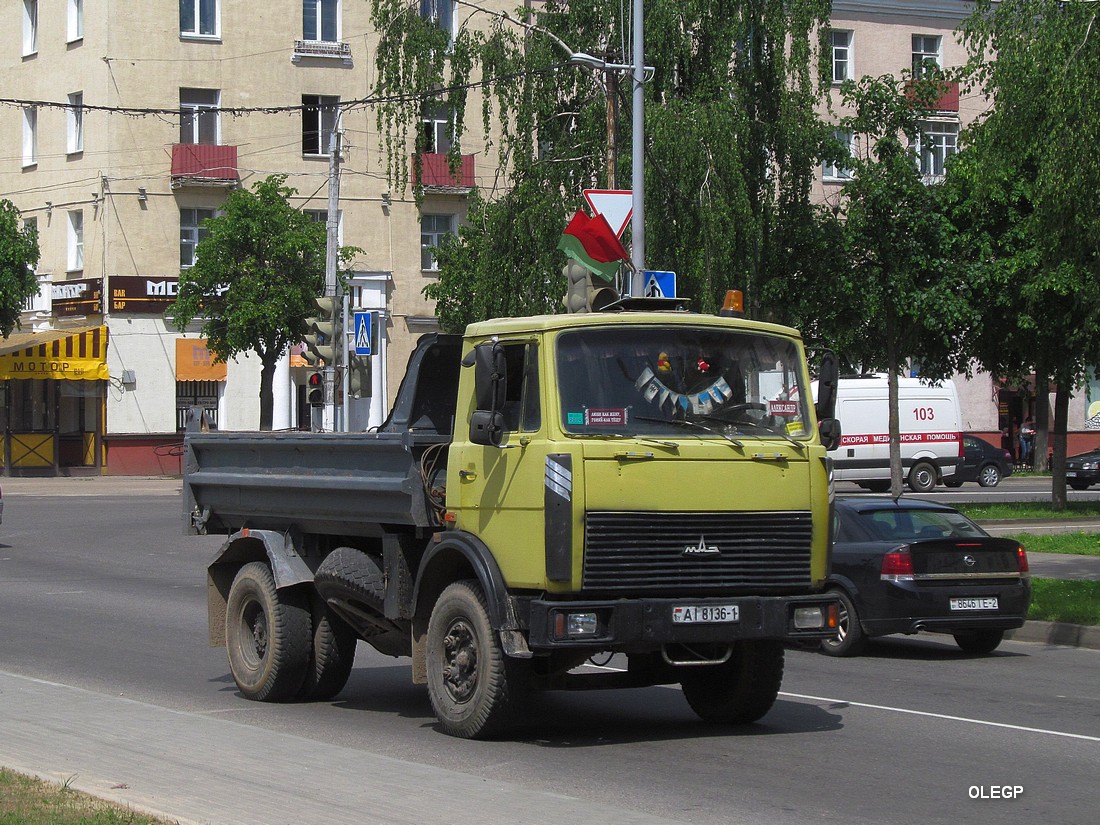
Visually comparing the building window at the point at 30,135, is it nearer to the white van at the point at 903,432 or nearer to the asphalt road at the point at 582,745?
the white van at the point at 903,432

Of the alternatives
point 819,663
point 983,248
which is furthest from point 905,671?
point 983,248

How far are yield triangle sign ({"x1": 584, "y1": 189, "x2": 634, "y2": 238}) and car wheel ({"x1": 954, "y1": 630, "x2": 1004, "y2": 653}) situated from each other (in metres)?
6.74

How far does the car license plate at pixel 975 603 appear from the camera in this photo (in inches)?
522

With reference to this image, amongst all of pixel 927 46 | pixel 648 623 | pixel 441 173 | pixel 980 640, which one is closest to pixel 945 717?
pixel 648 623

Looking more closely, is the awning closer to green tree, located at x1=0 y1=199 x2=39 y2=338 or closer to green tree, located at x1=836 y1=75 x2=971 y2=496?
green tree, located at x1=0 y1=199 x2=39 y2=338

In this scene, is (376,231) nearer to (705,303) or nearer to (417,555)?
(705,303)

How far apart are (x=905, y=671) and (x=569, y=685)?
15.3ft

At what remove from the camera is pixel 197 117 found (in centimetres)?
4762

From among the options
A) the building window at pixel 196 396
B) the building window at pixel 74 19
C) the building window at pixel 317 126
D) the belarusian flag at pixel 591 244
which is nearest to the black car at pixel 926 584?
the belarusian flag at pixel 591 244

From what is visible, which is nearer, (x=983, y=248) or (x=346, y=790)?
(x=346, y=790)

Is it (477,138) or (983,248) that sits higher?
(477,138)

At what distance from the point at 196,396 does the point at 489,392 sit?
40462mm

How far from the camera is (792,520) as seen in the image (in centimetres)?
881

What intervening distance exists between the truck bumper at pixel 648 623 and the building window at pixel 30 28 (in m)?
45.6
